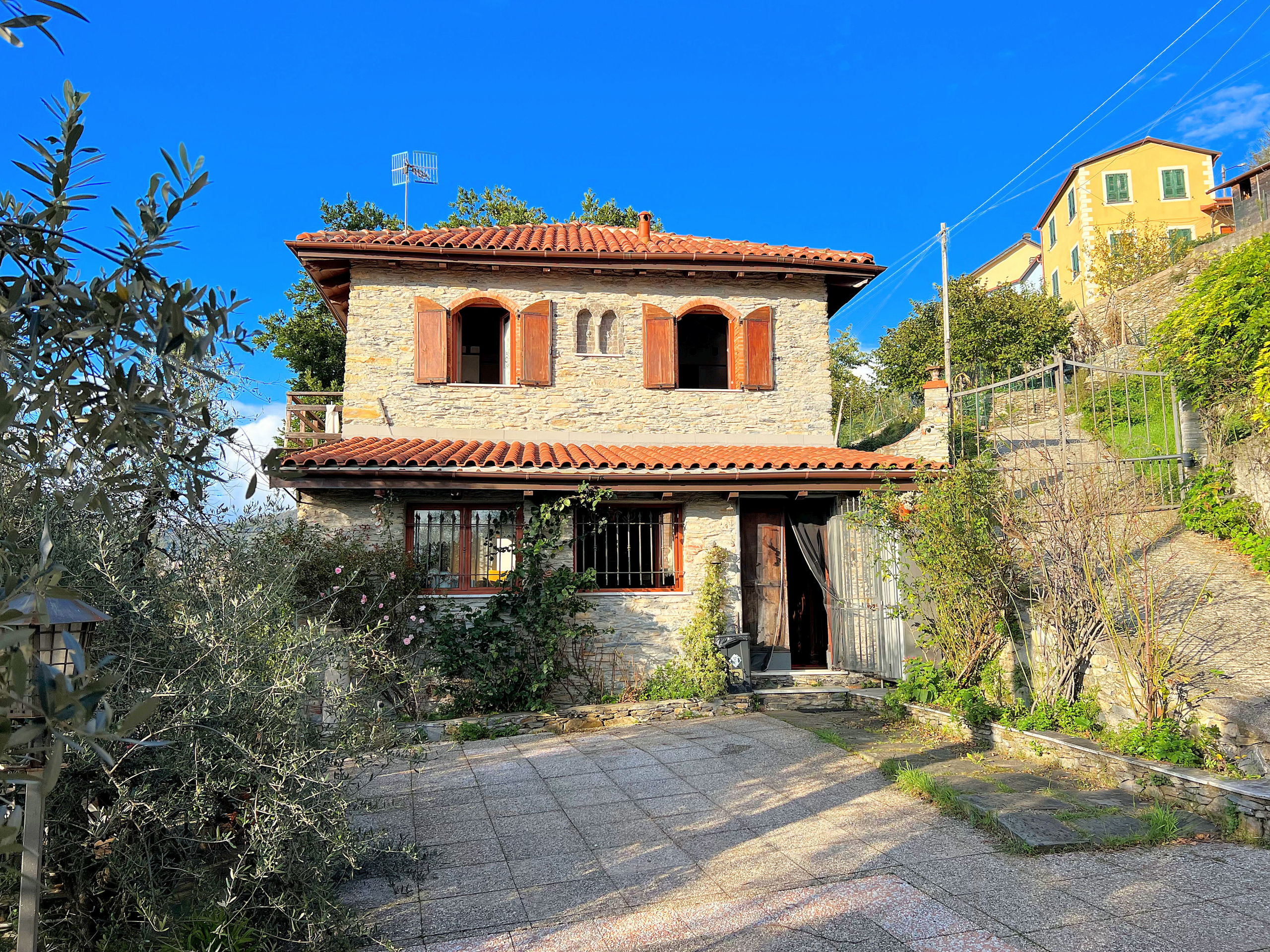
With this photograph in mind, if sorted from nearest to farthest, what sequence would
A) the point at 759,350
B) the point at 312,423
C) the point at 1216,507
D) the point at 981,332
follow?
1. the point at 1216,507
2. the point at 759,350
3. the point at 312,423
4. the point at 981,332

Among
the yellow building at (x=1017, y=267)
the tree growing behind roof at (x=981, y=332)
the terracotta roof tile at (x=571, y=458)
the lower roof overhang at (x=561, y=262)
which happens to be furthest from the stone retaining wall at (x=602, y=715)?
the yellow building at (x=1017, y=267)

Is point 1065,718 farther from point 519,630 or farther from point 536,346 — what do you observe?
point 536,346

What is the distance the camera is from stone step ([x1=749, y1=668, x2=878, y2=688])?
10.3 m

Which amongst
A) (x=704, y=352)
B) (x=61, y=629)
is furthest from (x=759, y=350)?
(x=61, y=629)

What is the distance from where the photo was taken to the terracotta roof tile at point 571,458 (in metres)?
9.39

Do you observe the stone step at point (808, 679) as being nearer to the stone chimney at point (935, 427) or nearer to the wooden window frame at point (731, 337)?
the stone chimney at point (935, 427)

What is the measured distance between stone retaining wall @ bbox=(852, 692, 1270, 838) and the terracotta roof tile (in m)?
3.31

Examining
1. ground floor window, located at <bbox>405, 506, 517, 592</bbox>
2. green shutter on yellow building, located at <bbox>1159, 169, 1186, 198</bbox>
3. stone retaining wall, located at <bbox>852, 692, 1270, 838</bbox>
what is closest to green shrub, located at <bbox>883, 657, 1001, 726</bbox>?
stone retaining wall, located at <bbox>852, 692, 1270, 838</bbox>

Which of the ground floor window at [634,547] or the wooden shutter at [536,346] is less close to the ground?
the wooden shutter at [536,346]

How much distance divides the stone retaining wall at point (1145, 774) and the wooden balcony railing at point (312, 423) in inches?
348

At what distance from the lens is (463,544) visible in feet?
33.5

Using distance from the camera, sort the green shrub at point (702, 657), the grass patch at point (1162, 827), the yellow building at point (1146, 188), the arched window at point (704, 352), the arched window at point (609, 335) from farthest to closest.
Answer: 1. the yellow building at point (1146, 188)
2. the arched window at point (704, 352)
3. the arched window at point (609, 335)
4. the green shrub at point (702, 657)
5. the grass patch at point (1162, 827)

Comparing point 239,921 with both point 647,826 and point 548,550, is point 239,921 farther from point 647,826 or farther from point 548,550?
point 548,550

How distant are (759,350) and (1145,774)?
7792mm
